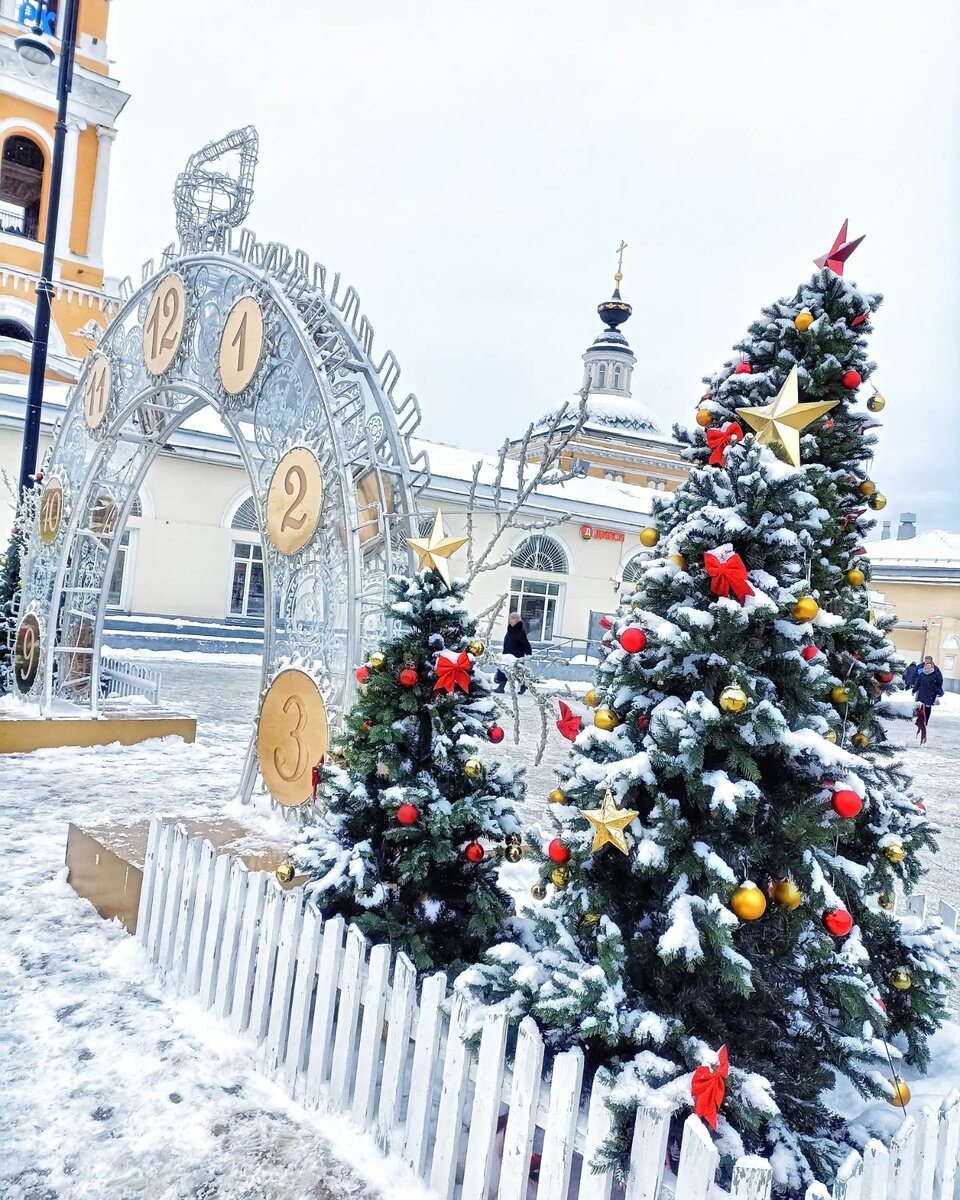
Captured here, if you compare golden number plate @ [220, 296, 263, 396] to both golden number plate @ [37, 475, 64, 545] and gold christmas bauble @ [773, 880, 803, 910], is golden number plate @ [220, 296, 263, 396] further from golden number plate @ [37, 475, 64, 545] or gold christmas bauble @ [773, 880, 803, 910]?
gold christmas bauble @ [773, 880, 803, 910]

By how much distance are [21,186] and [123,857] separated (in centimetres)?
2662

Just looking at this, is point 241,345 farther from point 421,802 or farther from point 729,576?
point 729,576

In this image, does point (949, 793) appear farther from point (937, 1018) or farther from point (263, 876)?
point (263, 876)

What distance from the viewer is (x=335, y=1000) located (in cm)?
306

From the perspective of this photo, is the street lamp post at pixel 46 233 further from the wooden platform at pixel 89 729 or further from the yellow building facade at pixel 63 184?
the yellow building facade at pixel 63 184

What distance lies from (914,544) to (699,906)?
42856 mm

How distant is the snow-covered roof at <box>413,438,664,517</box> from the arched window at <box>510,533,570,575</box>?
136 centimetres

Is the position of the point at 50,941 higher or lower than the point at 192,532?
lower

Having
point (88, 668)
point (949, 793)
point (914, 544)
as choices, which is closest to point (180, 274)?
point (88, 668)

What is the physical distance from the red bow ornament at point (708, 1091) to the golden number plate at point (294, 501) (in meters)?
4.07

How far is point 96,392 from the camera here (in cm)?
856

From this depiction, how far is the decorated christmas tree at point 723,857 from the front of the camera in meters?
2.29

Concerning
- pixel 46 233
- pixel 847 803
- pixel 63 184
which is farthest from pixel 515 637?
pixel 63 184

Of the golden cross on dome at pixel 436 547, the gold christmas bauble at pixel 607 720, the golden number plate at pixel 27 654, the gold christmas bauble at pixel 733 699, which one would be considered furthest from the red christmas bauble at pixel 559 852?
the golden number plate at pixel 27 654
